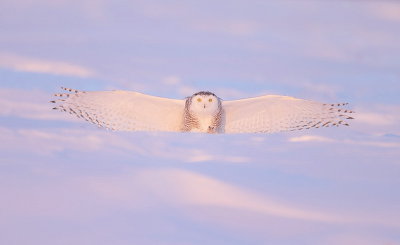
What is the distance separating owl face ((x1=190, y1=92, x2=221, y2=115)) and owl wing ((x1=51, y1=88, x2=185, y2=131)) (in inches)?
30.4

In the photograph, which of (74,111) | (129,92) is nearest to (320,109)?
(129,92)

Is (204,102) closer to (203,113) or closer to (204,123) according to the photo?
(203,113)

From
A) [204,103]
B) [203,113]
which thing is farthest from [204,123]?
[204,103]

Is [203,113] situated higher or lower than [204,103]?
lower

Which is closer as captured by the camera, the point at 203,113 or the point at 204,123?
the point at 203,113

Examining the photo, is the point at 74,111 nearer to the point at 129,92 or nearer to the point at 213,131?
the point at 129,92

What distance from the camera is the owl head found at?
2736 cm

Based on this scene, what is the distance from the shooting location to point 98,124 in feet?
89.3

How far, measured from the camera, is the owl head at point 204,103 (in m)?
27.4

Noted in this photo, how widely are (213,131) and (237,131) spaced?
940 millimetres

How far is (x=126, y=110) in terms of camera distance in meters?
27.7

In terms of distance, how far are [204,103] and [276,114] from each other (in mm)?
2695

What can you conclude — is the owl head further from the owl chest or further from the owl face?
the owl chest

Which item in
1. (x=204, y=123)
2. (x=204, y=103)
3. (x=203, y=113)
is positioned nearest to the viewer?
(x=204, y=103)
